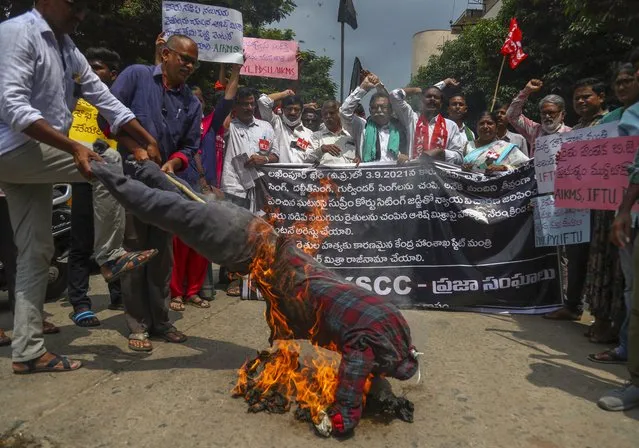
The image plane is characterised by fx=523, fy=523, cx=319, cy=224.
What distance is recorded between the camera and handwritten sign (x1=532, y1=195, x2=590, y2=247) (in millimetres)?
4402

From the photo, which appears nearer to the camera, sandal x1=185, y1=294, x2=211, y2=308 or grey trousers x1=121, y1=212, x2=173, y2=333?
grey trousers x1=121, y1=212, x2=173, y2=333

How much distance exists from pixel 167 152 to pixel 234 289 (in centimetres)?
192

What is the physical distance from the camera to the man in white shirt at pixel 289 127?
588 cm

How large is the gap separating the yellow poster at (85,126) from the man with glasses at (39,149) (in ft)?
4.10

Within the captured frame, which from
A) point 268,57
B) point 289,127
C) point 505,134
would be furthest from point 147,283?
point 268,57

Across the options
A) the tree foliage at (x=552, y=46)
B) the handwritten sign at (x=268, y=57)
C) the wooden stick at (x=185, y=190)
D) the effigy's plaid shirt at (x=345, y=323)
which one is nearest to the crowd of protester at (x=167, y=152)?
the wooden stick at (x=185, y=190)

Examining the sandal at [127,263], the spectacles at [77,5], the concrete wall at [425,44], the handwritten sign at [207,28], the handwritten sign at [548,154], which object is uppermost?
the concrete wall at [425,44]

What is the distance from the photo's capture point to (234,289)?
17.4 feet

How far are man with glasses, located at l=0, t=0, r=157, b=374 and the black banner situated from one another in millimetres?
2424

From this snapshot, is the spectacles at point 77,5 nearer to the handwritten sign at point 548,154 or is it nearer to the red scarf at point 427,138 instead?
the red scarf at point 427,138

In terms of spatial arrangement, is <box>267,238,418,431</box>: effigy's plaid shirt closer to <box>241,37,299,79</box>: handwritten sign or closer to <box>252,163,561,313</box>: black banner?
<box>252,163,561,313</box>: black banner

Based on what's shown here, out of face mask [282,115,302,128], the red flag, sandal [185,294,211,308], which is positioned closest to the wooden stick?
sandal [185,294,211,308]

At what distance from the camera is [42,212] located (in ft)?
10.3

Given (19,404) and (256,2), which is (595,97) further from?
(256,2)
